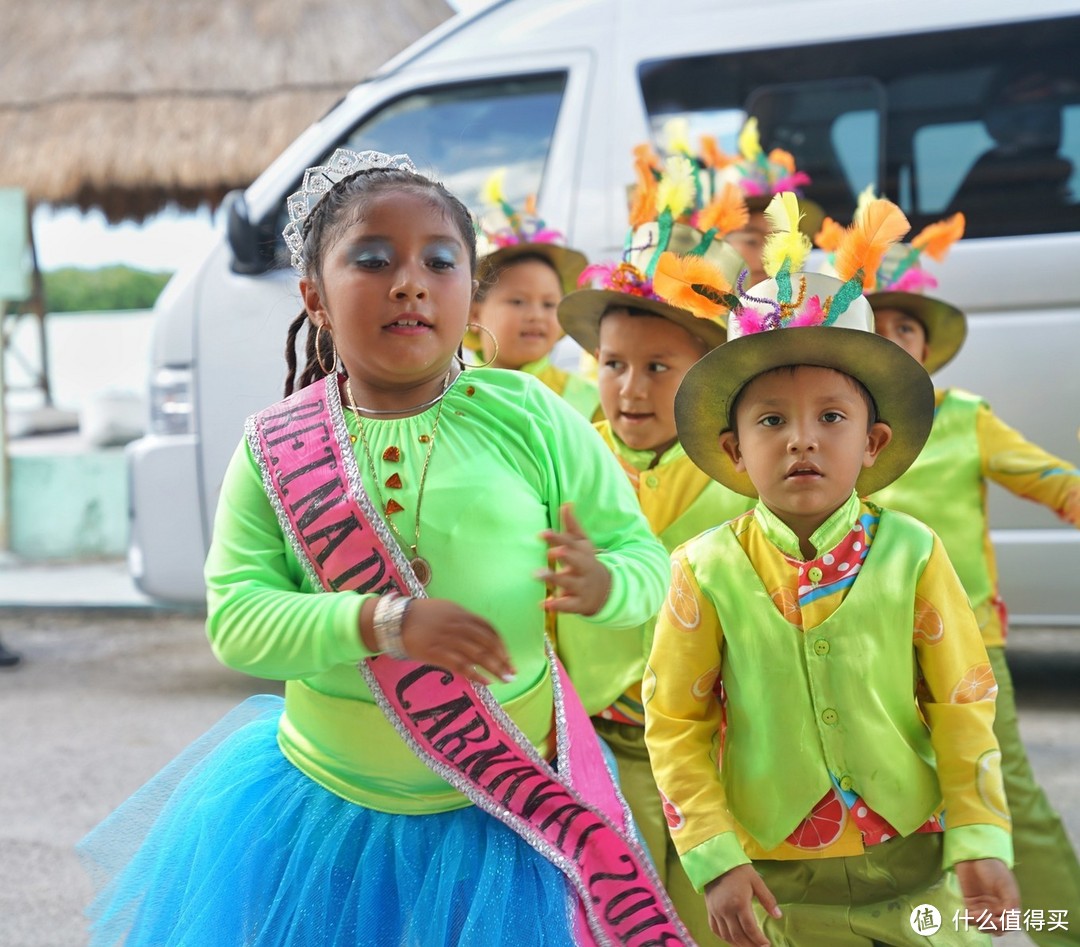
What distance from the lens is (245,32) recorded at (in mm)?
8484

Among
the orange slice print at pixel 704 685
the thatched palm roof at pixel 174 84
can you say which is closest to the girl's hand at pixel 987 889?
the orange slice print at pixel 704 685

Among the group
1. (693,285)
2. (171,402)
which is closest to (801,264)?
(693,285)

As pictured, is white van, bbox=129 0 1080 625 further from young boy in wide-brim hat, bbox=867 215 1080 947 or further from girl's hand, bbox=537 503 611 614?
girl's hand, bbox=537 503 611 614

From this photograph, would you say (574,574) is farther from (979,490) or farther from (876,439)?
(979,490)

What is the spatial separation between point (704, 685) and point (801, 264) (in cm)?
71

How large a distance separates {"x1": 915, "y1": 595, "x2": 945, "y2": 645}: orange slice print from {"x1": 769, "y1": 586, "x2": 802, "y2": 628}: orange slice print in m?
0.18

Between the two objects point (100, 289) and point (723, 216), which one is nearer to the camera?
point (723, 216)

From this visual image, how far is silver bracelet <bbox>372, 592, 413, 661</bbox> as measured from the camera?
1.60 metres

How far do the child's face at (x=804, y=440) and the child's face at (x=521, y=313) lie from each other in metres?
1.67

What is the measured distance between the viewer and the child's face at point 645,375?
9.03ft

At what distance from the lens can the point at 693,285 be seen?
7.39ft

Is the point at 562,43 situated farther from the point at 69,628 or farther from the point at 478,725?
the point at 69,628

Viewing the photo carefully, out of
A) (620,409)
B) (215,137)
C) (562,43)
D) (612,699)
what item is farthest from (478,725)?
(215,137)

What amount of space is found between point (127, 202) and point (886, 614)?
9.23m
